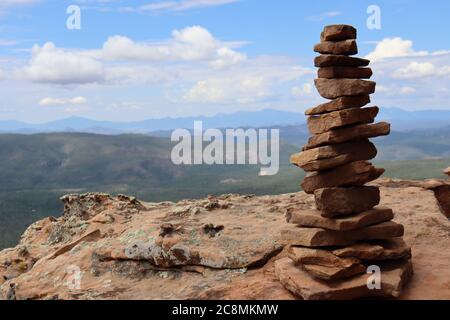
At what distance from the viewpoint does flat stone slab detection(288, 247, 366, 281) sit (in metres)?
18.8

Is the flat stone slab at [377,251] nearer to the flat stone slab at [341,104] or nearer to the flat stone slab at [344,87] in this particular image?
the flat stone slab at [341,104]

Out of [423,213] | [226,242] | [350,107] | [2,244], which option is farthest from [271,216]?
[2,244]

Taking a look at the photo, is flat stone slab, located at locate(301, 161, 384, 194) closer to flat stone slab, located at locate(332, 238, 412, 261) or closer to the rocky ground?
flat stone slab, located at locate(332, 238, 412, 261)

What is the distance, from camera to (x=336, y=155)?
20016 millimetres

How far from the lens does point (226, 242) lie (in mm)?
23531

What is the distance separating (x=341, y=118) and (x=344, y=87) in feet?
3.84

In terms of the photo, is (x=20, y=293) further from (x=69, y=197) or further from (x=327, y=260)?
(x=327, y=260)

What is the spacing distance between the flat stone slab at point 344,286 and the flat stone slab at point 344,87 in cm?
649

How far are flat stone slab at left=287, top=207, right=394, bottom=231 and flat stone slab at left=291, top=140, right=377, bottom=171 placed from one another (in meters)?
1.77

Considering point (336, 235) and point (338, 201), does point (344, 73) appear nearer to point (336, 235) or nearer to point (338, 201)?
point (338, 201)

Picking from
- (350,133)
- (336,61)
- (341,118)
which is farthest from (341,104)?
(336,61)

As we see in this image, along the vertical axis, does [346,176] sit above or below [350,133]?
below

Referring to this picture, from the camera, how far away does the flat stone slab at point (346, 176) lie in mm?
19859

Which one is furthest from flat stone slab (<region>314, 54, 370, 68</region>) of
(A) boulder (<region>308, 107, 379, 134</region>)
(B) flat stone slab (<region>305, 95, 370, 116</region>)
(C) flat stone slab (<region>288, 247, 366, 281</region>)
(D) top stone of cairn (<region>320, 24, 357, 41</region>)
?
(C) flat stone slab (<region>288, 247, 366, 281</region>)
